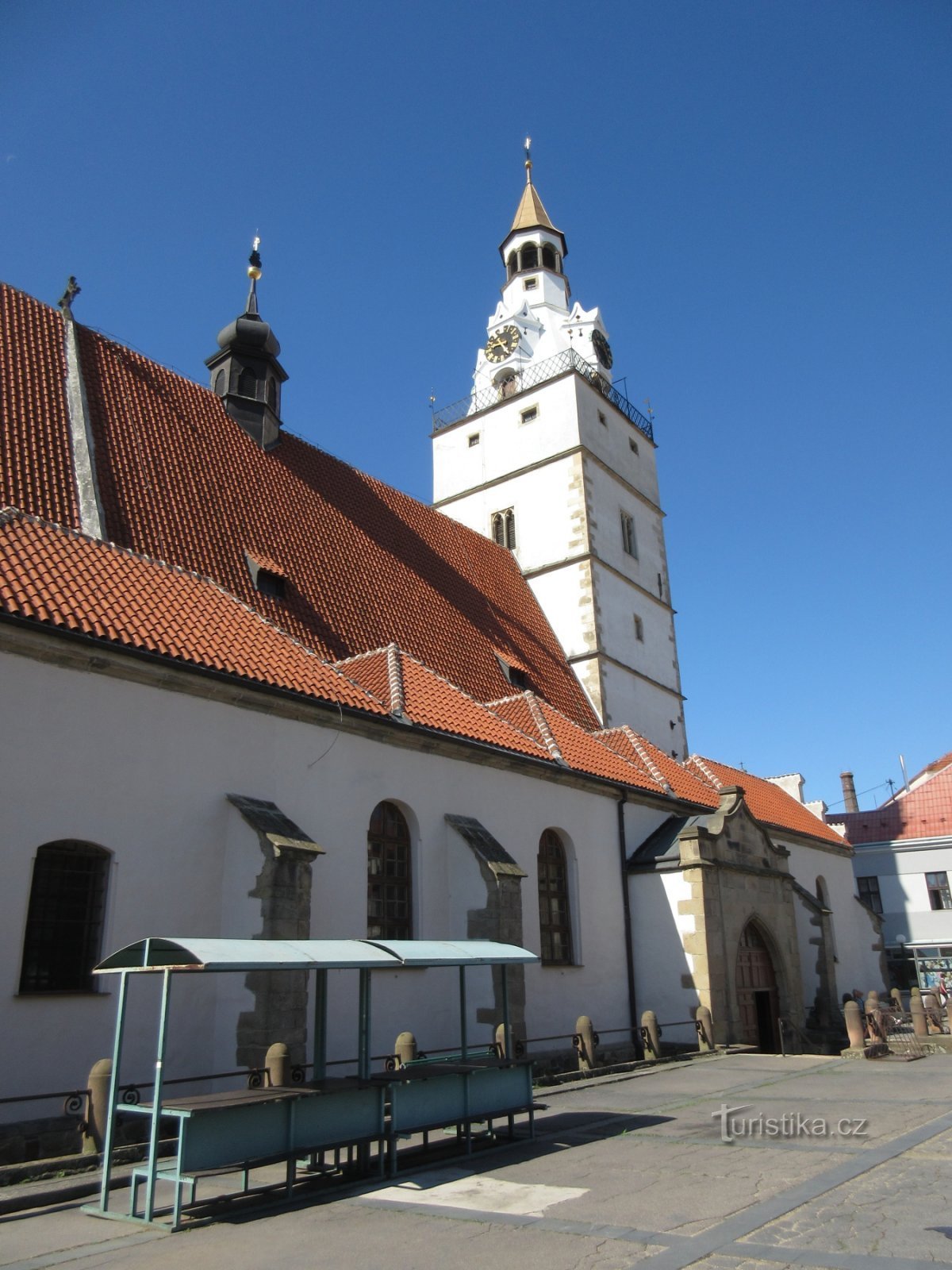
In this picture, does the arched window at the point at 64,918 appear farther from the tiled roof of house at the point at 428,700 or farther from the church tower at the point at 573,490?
the church tower at the point at 573,490

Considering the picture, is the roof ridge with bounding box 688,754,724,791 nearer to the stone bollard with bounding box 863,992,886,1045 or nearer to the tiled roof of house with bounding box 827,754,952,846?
the stone bollard with bounding box 863,992,886,1045

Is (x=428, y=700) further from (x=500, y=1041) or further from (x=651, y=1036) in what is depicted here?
(x=651, y=1036)

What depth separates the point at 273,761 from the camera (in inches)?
474

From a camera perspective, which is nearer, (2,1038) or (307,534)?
(2,1038)

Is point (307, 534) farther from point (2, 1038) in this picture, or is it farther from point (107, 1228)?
point (107, 1228)

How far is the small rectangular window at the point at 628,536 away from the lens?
96.1ft

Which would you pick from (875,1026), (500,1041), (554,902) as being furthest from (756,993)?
(500,1041)

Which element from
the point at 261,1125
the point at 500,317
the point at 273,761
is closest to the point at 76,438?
the point at 273,761

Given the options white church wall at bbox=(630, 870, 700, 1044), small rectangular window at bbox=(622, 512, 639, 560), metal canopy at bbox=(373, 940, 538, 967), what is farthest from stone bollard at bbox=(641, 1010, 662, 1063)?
small rectangular window at bbox=(622, 512, 639, 560)

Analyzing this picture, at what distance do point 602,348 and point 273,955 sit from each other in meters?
28.2

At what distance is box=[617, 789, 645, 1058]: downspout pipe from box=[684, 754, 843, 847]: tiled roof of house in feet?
22.4

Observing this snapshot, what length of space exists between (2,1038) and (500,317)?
1141 inches

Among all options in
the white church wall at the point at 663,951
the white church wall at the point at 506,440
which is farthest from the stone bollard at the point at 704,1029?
the white church wall at the point at 506,440

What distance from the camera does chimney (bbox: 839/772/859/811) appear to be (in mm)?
44312
